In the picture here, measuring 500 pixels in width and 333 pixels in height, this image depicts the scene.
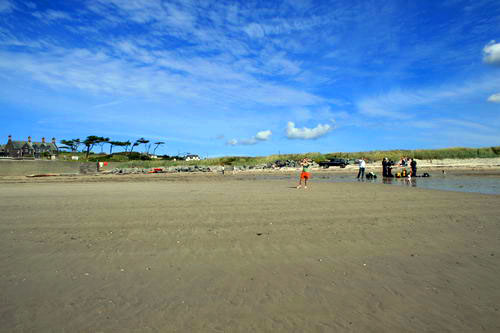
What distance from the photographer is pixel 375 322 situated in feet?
9.87

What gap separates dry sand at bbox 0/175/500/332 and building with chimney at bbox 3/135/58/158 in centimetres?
10838

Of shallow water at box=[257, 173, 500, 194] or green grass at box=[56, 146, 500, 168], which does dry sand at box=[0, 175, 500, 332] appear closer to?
shallow water at box=[257, 173, 500, 194]

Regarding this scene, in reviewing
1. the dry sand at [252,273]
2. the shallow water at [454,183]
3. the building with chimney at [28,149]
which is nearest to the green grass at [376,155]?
the shallow water at [454,183]

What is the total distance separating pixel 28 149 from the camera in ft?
313

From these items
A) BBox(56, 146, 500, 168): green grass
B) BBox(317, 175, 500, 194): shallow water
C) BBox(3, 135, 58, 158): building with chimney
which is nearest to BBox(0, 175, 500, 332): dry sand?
BBox(317, 175, 500, 194): shallow water

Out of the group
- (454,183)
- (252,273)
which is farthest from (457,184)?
(252,273)

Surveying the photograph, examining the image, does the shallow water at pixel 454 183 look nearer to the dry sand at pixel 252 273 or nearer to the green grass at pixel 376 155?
the dry sand at pixel 252 273

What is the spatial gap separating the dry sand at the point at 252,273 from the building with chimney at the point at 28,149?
10838cm

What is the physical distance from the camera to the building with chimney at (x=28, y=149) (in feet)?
304

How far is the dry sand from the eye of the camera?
10.1ft

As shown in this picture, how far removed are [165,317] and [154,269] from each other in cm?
145

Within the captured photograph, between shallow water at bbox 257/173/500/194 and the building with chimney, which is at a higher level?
the building with chimney

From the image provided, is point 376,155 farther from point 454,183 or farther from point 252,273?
point 252,273

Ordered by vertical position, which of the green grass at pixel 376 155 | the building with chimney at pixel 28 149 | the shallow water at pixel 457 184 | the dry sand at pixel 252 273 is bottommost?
the dry sand at pixel 252 273
